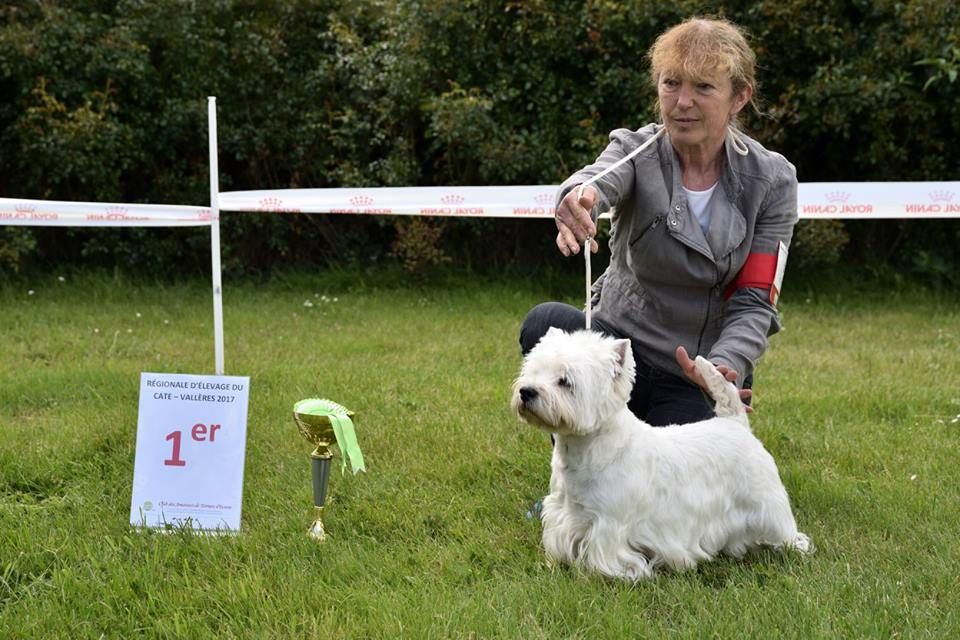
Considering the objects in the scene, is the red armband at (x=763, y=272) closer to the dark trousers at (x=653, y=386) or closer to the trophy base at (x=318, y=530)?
the dark trousers at (x=653, y=386)

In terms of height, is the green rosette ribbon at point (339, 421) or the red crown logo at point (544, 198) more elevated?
the green rosette ribbon at point (339, 421)

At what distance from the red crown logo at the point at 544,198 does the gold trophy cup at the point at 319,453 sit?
4749mm

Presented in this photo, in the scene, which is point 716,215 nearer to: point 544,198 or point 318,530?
point 318,530

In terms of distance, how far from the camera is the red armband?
345 centimetres

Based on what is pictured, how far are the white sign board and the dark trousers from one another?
43.2 inches

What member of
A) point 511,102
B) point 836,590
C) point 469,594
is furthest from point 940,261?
point 469,594

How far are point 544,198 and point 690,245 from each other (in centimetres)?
450

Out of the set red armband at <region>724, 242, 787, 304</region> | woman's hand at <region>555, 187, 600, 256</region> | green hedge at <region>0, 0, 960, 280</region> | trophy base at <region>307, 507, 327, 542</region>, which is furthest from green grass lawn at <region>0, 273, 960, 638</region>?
green hedge at <region>0, 0, 960, 280</region>

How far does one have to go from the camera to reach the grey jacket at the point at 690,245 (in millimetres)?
3357

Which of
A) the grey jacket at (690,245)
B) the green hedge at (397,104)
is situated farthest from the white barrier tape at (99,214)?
the grey jacket at (690,245)

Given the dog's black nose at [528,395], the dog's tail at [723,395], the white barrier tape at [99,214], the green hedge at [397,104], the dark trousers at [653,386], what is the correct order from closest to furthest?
1. the dog's black nose at [528,395]
2. the dog's tail at [723,395]
3. the dark trousers at [653,386]
4. the white barrier tape at [99,214]
5. the green hedge at [397,104]

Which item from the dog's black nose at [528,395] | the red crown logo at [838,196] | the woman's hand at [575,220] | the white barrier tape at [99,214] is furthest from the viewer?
the red crown logo at [838,196]

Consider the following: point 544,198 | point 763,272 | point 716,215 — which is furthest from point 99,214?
point 763,272

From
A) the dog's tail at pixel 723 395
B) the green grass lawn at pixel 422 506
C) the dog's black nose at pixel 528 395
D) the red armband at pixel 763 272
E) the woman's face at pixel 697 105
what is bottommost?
the green grass lawn at pixel 422 506
